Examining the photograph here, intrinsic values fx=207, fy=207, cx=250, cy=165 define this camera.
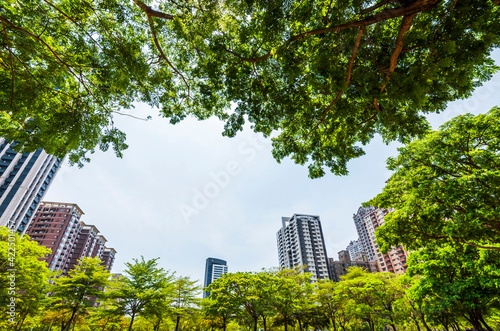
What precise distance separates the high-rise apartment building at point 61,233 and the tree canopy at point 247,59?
232 feet

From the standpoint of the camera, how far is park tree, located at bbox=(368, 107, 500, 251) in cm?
611

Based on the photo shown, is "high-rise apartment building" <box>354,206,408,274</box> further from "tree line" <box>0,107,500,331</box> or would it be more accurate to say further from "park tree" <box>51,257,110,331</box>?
"park tree" <box>51,257,110,331</box>

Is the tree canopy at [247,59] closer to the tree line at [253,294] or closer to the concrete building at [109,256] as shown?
the tree line at [253,294]

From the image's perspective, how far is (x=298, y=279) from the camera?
1942 cm

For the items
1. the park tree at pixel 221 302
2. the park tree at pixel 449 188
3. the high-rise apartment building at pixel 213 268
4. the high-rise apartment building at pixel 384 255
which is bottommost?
the park tree at pixel 221 302

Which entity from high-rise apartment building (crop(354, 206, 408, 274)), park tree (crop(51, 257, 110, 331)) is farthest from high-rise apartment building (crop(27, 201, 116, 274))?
high-rise apartment building (crop(354, 206, 408, 274))

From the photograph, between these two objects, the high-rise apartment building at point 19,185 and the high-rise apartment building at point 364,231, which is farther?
the high-rise apartment building at point 364,231

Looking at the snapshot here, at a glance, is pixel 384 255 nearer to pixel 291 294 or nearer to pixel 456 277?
pixel 291 294

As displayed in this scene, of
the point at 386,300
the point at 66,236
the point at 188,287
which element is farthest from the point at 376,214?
Result: the point at 66,236

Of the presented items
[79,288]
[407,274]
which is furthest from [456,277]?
[79,288]

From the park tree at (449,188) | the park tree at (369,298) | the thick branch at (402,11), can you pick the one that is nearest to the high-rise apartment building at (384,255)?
Answer: the park tree at (369,298)

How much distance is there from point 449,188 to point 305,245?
80861 mm

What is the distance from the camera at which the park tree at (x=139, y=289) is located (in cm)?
1509

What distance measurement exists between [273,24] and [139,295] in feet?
58.9
